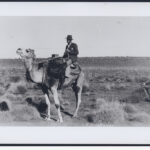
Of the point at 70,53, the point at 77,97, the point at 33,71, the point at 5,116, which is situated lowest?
the point at 5,116

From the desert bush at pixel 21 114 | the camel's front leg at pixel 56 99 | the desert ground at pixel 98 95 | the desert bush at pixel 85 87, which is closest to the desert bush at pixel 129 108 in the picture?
the desert ground at pixel 98 95

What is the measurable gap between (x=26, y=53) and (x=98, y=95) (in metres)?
0.45

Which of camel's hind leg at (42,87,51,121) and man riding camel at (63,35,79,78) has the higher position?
man riding camel at (63,35,79,78)

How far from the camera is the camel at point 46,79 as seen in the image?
2258 millimetres

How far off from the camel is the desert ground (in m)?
0.03

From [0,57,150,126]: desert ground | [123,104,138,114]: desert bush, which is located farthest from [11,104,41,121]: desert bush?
[123,104,138,114]: desert bush

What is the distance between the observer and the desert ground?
2.23 m

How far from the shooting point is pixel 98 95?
2.24 m

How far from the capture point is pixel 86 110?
7.36 feet

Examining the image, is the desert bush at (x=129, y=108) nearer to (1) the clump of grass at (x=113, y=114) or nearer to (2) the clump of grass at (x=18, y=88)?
(1) the clump of grass at (x=113, y=114)

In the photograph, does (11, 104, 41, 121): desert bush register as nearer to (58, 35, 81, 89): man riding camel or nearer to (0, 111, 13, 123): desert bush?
(0, 111, 13, 123): desert bush

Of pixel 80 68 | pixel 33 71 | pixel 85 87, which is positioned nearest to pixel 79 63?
pixel 80 68

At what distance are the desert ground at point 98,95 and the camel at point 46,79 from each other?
3 cm

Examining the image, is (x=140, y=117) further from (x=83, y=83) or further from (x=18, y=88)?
(x=18, y=88)
